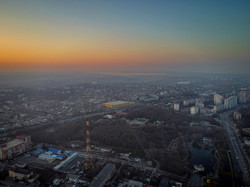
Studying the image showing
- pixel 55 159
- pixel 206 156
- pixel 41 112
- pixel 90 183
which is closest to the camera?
pixel 90 183

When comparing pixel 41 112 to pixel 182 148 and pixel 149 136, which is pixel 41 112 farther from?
pixel 182 148

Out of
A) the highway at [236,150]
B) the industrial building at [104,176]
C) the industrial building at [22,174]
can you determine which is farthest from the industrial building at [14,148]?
the highway at [236,150]

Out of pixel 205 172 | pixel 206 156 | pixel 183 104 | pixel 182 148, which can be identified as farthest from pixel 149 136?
pixel 183 104

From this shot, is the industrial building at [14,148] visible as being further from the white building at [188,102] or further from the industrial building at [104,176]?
the white building at [188,102]

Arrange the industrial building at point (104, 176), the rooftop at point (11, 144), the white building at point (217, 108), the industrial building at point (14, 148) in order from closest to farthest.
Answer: the industrial building at point (104, 176)
the industrial building at point (14, 148)
the rooftop at point (11, 144)
the white building at point (217, 108)

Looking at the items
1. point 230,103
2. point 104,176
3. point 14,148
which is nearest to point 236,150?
point 104,176

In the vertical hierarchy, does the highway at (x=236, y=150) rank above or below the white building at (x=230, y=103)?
below
